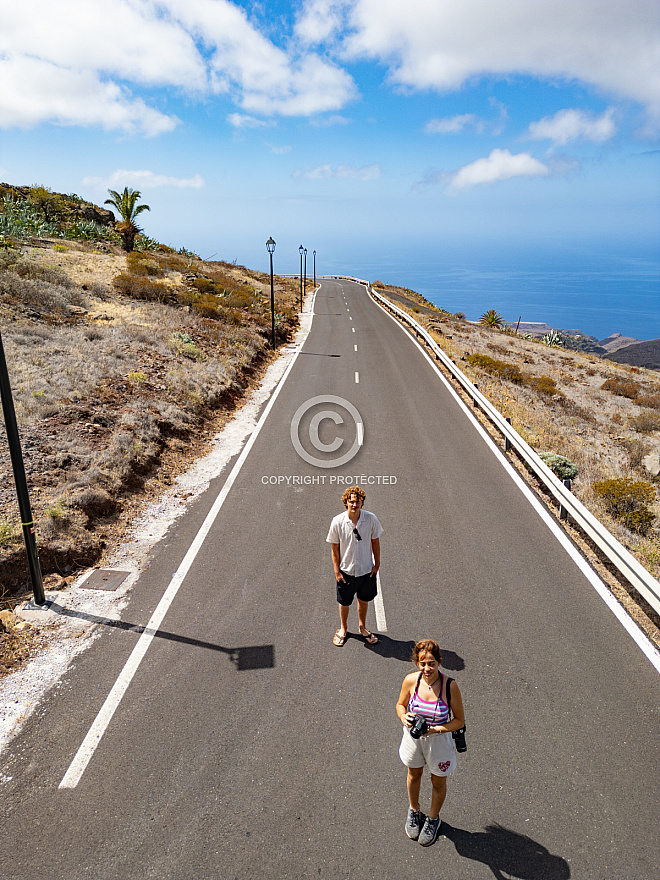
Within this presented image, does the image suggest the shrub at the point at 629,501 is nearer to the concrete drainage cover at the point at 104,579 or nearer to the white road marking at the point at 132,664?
the white road marking at the point at 132,664

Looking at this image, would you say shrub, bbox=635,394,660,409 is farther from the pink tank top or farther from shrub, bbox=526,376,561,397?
the pink tank top

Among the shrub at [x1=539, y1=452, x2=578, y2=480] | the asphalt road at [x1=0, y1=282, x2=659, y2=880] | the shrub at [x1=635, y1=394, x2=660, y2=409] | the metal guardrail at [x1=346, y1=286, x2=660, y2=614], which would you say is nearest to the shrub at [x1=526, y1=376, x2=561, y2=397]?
the shrub at [x1=635, y1=394, x2=660, y2=409]

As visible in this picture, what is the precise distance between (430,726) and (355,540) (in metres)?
2.16

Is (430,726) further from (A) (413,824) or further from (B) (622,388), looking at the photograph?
(B) (622,388)

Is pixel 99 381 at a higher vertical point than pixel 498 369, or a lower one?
higher

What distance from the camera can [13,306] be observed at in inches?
701

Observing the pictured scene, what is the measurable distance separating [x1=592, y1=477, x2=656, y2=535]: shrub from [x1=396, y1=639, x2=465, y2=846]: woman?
7782mm

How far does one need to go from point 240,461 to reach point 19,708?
6.65m

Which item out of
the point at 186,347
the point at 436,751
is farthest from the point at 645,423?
the point at 436,751

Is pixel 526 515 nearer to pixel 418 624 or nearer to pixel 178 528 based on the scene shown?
pixel 418 624

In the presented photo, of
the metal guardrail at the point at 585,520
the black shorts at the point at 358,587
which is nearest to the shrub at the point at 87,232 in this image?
the metal guardrail at the point at 585,520

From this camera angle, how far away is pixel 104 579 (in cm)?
685

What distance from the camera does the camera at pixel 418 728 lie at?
11.2ft

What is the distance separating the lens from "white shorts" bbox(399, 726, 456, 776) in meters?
3.53
